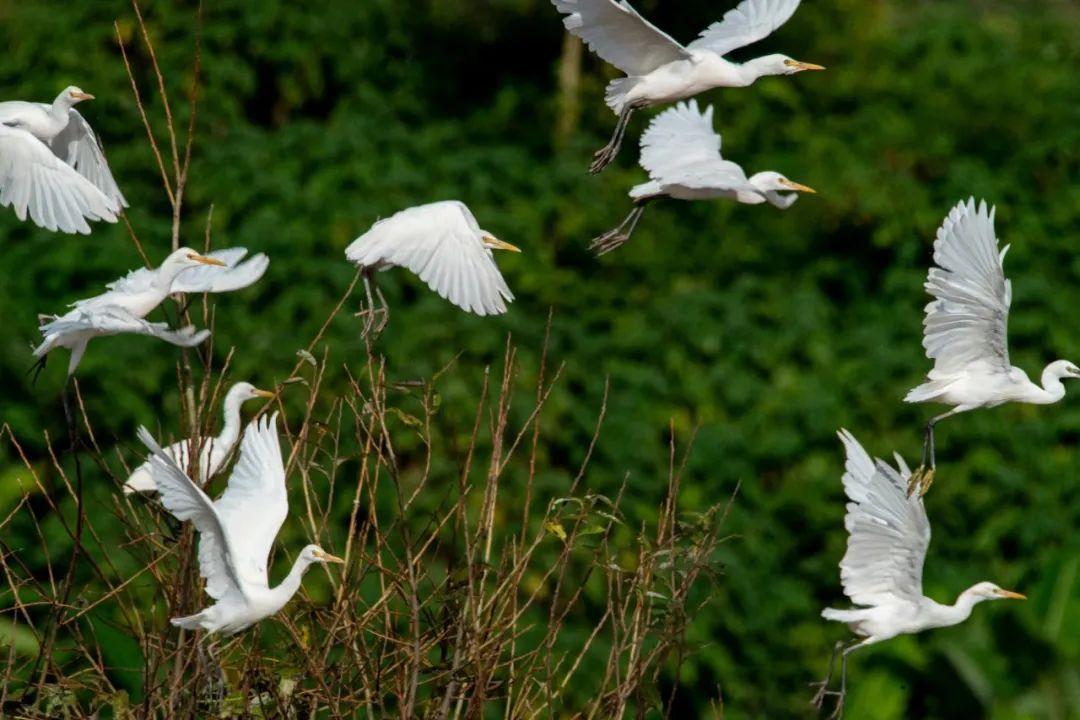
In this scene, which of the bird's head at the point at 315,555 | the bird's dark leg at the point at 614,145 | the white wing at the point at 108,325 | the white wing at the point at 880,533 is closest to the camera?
the bird's head at the point at 315,555

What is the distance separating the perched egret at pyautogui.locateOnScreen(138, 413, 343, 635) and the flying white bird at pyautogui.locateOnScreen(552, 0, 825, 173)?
1.08m

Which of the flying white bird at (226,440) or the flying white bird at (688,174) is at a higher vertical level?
the flying white bird at (688,174)

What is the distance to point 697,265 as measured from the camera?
8430 mm

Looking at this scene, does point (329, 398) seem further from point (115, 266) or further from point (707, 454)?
point (707, 454)

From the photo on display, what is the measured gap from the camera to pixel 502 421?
348 centimetres

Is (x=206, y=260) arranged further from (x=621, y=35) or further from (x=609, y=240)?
(x=609, y=240)

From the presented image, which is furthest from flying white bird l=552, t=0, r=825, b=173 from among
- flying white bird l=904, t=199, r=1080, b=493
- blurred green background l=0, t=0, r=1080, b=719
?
blurred green background l=0, t=0, r=1080, b=719

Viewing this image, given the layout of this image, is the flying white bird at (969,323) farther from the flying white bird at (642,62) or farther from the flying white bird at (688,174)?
the flying white bird at (642,62)

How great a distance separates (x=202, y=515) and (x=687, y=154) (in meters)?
2.02

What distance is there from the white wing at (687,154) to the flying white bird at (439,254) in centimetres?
54

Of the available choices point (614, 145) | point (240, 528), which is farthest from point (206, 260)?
point (614, 145)

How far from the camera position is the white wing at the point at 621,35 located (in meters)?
3.89

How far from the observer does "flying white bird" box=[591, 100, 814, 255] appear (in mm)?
4289

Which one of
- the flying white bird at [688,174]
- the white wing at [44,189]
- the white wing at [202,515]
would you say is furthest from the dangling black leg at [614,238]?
the white wing at [202,515]
